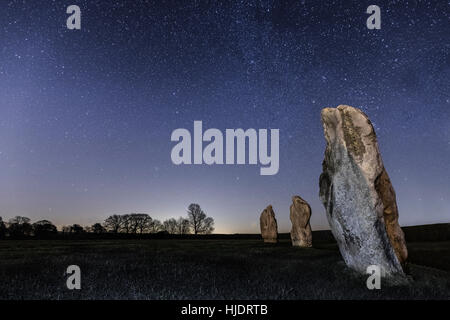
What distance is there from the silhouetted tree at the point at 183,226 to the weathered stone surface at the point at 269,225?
183ft

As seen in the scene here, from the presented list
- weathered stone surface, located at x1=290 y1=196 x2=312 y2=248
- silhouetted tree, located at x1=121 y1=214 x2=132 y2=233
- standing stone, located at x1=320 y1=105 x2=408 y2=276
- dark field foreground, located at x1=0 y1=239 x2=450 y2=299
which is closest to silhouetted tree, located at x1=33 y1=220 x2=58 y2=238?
silhouetted tree, located at x1=121 y1=214 x2=132 y2=233

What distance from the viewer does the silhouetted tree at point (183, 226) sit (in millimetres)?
94625

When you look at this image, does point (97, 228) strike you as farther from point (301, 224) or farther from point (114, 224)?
point (301, 224)

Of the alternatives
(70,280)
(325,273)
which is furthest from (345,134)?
(70,280)

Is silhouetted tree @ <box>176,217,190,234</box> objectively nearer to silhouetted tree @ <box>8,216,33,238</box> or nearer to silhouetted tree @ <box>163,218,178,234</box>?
silhouetted tree @ <box>163,218,178,234</box>

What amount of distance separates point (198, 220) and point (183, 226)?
15.7ft

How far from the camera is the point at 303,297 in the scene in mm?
9711

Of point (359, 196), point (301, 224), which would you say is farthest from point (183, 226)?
point (359, 196)

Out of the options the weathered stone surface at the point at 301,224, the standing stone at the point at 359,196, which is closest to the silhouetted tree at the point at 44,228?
the weathered stone surface at the point at 301,224

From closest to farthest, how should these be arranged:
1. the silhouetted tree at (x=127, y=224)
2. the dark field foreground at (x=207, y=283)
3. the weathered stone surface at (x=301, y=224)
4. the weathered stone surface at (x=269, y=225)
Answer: the dark field foreground at (x=207, y=283) → the weathered stone surface at (x=301, y=224) → the weathered stone surface at (x=269, y=225) → the silhouetted tree at (x=127, y=224)

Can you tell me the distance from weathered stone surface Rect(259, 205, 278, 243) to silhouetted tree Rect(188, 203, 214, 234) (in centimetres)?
5350

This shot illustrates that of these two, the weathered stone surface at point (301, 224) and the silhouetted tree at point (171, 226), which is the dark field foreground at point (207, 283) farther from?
the silhouetted tree at point (171, 226)
